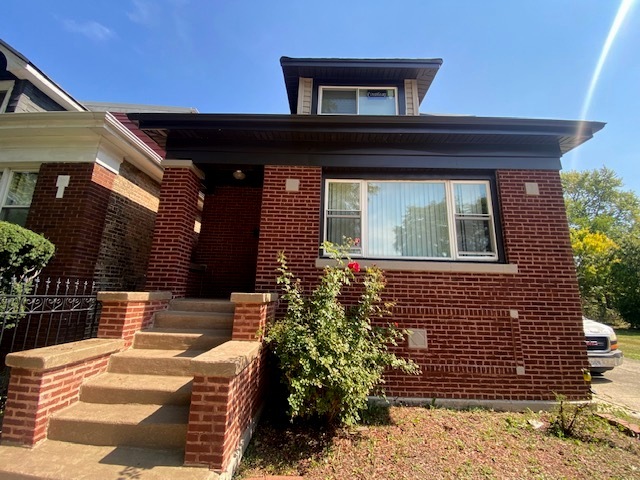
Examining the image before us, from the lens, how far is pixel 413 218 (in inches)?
212

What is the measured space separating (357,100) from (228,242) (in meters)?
4.60

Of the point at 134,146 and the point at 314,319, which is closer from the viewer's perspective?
the point at 314,319

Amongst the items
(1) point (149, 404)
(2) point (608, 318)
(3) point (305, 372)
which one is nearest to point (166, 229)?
(1) point (149, 404)

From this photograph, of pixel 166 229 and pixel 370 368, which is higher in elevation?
pixel 166 229

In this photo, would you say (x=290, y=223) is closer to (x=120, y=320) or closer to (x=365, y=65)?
(x=120, y=320)

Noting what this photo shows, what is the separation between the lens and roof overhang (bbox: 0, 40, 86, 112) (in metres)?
5.91

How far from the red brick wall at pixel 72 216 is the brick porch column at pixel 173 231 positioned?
56.8 inches

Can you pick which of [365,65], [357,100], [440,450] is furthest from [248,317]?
[365,65]

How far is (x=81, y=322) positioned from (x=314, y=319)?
4.47m

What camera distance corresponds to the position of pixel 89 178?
5.59 meters

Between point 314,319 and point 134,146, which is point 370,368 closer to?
point 314,319

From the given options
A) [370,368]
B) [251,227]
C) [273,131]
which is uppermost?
[273,131]

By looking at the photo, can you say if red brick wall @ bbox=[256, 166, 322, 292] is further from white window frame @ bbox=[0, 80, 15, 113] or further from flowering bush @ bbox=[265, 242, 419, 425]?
white window frame @ bbox=[0, 80, 15, 113]

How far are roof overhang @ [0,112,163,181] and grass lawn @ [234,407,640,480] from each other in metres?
5.82
